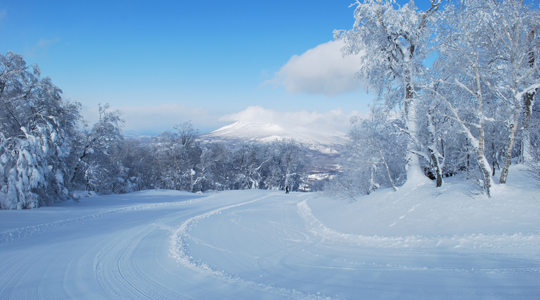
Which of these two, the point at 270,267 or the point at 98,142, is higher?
the point at 98,142

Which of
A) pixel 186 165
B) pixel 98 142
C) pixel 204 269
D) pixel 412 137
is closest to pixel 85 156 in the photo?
pixel 98 142

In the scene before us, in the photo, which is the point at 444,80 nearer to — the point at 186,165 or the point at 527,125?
the point at 527,125

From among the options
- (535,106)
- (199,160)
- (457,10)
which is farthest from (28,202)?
(199,160)

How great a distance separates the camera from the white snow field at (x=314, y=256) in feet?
12.8

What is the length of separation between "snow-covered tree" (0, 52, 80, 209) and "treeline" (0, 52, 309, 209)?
0.04m

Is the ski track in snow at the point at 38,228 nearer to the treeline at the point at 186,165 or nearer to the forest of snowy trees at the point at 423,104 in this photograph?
the forest of snowy trees at the point at 423,104

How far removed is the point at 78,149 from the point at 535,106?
101ft

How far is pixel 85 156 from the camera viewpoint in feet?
77.5

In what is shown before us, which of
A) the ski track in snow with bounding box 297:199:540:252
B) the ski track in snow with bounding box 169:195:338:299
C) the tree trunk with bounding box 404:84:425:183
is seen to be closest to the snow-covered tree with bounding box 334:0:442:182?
the tree trunk with bounding box 404:84:425:183

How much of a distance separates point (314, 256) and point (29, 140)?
624 inches

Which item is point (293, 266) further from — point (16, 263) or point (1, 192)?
point (1, 192)

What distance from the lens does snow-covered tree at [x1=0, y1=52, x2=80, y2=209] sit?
12781 mm

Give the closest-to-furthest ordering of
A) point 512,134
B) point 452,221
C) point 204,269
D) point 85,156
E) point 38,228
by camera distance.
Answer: point 204,269, point 452,221, point 512,134, point 38,228, point 85,156

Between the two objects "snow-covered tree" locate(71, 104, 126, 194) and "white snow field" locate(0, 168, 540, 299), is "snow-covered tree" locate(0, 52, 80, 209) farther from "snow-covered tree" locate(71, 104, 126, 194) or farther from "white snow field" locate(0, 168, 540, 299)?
"snow-covered tree" locate(71, 104, 126, 194)
